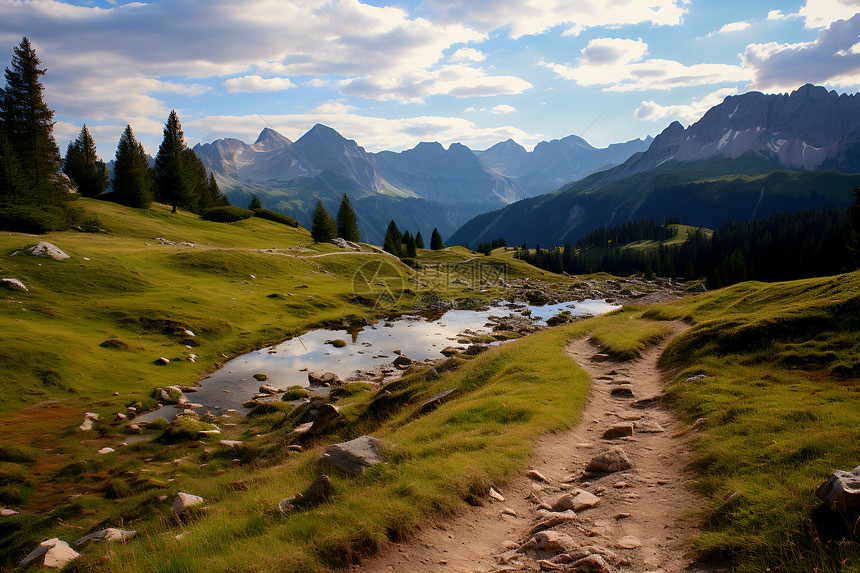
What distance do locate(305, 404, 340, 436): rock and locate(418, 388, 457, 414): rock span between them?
4307 mm

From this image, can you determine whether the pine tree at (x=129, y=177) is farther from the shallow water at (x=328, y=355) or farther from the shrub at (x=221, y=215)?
the shallow water at (x=328, y=355)

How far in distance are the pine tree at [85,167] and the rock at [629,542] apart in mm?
105951

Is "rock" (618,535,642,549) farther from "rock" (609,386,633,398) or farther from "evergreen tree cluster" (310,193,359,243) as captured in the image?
"evergreen tree cluster" (310,193,359,243)

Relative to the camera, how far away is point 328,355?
1554 inches

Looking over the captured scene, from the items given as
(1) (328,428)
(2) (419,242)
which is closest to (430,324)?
(1) (328,428)

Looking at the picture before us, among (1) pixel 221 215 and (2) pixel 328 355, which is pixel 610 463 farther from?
(1) pixel 221 215

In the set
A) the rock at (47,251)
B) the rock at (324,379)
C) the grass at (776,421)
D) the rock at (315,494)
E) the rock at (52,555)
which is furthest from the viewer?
the rock at (47,251)

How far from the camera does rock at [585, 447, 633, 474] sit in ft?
39.9

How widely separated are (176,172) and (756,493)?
109 metres

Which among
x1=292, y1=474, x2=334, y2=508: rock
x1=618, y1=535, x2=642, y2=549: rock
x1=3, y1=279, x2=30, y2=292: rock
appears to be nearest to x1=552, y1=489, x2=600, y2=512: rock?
x1=618, y1=535, x2=642, y2=549: rock

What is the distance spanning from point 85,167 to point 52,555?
326 feet

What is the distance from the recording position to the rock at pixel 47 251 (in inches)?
1599

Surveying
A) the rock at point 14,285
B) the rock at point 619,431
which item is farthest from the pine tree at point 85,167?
the rock at point 619,431

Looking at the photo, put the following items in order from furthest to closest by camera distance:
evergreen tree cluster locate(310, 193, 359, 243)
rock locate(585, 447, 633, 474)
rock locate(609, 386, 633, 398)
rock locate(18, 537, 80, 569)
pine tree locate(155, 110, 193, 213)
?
evergreen tree cluster locate(310, 193, 359, 243) < pine tree locate(155, 110, 193, 213) < rock locate(609, 386, 633, 398) < rock locate(585, 447, 633, 474) < rock locate(18, 537, 80, 569)
